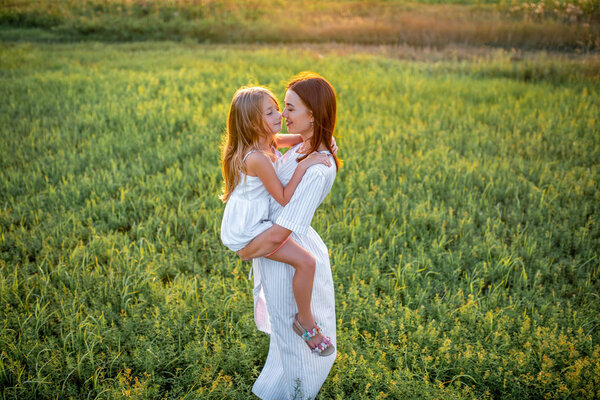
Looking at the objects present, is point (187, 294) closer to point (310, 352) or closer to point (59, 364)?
point (59, 364)

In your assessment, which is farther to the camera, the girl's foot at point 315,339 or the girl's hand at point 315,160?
the girl's foot at point 315,339

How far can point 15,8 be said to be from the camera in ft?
60.7

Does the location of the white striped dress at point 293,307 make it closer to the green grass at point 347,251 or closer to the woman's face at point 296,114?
the woman's face at point 296,114

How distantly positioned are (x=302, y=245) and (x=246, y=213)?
34 centimetres

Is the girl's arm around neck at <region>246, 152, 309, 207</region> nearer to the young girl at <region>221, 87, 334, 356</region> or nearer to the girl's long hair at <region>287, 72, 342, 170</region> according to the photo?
the young girl at <region>221, 87, 334, 356</region>

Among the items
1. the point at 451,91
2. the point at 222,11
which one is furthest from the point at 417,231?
the point at 222,11

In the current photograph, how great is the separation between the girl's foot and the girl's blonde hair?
32.5 inches

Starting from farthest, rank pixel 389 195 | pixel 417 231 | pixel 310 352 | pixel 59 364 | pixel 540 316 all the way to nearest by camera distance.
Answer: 1. pixel 389 195
2. pixel 417 231
3. pixel 540 316
4. pixel 59 364
5. pixel 310 352

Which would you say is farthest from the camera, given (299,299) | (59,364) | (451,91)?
(451,91)

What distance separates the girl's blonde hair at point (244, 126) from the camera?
6.63ft

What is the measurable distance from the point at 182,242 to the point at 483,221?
3052 millimetres

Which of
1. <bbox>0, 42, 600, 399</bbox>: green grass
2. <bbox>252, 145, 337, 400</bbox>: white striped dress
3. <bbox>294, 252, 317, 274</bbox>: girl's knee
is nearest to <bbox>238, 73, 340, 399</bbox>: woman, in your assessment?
<bbox>252, 145, 337, 400</bbox>: white striped dress

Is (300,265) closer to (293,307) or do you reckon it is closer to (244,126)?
(293,307)

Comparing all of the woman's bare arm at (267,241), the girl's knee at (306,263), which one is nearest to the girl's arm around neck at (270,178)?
the woman's bare arm at (267,241)
